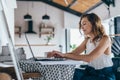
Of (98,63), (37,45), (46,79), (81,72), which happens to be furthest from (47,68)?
(37,45)

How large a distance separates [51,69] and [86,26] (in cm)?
56

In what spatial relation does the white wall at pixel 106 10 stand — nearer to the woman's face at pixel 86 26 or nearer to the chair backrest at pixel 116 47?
the chair backrest at pixel 116 47

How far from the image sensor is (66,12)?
40.3 ft

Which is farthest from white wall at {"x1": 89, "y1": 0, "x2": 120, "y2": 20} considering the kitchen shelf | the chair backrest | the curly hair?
the curly hair

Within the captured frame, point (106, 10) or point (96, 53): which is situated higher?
point (106, 10)

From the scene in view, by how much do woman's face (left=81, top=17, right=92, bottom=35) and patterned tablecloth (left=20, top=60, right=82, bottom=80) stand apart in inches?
17.0

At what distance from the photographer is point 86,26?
1.73 metres

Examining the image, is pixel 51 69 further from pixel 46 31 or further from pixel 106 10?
pixel 46 31

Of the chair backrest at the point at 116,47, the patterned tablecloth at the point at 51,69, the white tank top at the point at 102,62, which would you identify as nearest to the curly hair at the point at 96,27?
the white tank top at the point at 102,62

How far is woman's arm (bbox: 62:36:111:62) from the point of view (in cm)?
161

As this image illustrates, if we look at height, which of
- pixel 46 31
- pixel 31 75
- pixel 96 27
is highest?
pixel 46 31

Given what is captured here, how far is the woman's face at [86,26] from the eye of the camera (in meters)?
1.72

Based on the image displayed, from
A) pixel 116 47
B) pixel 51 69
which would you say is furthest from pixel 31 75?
pixel 116 47

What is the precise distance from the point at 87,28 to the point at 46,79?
2.10ft
